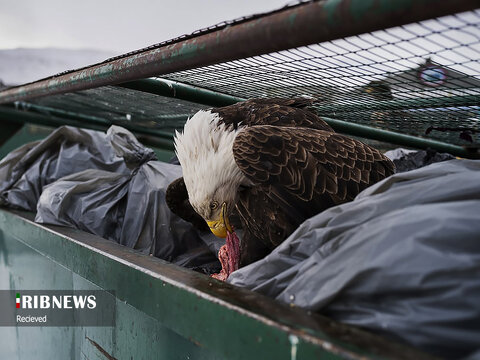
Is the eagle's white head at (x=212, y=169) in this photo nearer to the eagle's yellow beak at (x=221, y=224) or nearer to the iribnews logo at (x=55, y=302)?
the eagle's yellow beak at (x=221, y=224)

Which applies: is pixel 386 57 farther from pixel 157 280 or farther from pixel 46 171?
pixel 46 171

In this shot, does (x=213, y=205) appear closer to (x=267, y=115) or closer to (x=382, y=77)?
(x=267, y=115)

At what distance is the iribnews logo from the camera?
1694 mm

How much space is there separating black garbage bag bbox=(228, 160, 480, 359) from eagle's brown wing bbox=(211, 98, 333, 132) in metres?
0.78

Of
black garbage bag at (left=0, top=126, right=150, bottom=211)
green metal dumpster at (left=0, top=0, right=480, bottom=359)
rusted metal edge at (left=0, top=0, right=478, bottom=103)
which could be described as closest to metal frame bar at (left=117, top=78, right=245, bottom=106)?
green metal dumpster at (left=0, top=0, right=480, bottom=359)

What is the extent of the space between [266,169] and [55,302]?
1.28 metres

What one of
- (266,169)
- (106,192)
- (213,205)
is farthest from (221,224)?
(106,192)

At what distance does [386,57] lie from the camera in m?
1.35

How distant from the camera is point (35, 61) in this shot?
5.11 metres

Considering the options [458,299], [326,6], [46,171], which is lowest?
[46,171]

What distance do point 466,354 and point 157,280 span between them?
0.70m

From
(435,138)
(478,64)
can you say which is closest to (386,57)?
(478,64)

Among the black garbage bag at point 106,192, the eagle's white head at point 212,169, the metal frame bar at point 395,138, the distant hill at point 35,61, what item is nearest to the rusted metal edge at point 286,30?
the eagle's white head at point 212,169

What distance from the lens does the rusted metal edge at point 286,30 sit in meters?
0.72
